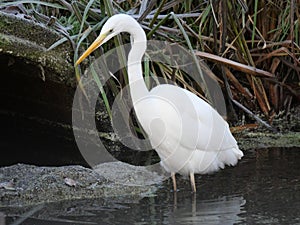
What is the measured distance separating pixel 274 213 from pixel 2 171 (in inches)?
57.5

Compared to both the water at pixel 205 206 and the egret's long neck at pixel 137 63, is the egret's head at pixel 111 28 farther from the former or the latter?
the water at pixel 205 206

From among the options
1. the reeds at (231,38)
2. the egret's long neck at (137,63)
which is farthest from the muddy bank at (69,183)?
the reeds at (231,38)

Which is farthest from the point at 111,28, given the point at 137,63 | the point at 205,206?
the point at 205,206

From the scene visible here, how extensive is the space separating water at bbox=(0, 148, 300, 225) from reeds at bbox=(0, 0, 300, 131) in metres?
0.88

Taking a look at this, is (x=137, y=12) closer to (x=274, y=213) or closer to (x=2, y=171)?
(x=2, y=171)

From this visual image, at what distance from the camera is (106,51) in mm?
4211

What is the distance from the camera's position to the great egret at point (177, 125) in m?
3.39

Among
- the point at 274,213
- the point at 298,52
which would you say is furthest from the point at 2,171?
the point at 298,52

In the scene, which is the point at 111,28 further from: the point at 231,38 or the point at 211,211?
the point at 231,38

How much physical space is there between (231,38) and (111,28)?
5.24 feet

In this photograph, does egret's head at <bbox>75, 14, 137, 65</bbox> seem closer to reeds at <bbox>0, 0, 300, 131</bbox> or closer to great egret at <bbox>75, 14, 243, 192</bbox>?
great egret at <bbox>75, 14, 243, 192</bbox>

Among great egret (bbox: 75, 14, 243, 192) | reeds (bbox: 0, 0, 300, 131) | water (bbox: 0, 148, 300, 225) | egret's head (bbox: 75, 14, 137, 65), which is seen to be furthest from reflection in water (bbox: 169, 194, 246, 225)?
reeds (bbox: 0, 0, 300, 131)

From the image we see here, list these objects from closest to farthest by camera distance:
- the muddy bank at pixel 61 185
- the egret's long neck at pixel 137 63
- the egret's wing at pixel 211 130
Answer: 1. the muddy bank at pixel 61 185
2. the egret's long neck at pixel 137 63
3. the egret's wing at pixel 211 130

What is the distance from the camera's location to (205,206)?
300 centimetres
